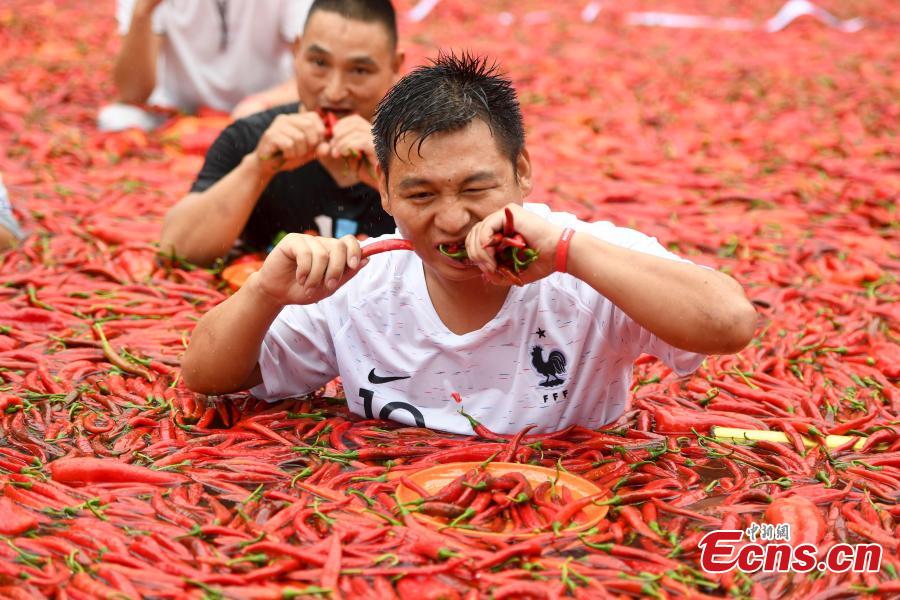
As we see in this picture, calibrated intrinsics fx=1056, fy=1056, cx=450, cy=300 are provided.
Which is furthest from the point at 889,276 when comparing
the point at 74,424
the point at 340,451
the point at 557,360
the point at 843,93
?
the point at 843,93

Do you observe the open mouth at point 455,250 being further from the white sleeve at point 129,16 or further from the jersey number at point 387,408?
the white sleeve at point 129,16

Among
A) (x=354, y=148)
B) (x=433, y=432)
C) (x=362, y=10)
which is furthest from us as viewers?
(x=362, y=10)

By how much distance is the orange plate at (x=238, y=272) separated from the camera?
14.6 feet

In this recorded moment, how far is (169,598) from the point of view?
2.29 metres

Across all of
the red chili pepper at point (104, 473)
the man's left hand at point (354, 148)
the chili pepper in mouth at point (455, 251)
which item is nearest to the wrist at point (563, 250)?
the chili pepper in mouth at point (455, 251)

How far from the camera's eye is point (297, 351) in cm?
309

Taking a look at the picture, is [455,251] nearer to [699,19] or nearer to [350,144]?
[350,144]

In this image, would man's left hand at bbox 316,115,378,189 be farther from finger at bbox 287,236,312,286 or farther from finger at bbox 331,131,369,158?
finger at bbox 287,236,312,286

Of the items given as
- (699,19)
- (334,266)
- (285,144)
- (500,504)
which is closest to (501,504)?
(500,504)

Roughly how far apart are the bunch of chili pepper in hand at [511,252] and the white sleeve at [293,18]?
4.31 m

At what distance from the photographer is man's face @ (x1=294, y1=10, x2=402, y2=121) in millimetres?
4398

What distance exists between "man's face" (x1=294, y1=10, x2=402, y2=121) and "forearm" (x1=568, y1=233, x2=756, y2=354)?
209 cm

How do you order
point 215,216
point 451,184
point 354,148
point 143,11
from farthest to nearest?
point 143,11
point 215,216
point 354,148
point 451,184

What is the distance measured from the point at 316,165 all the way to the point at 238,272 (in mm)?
572
